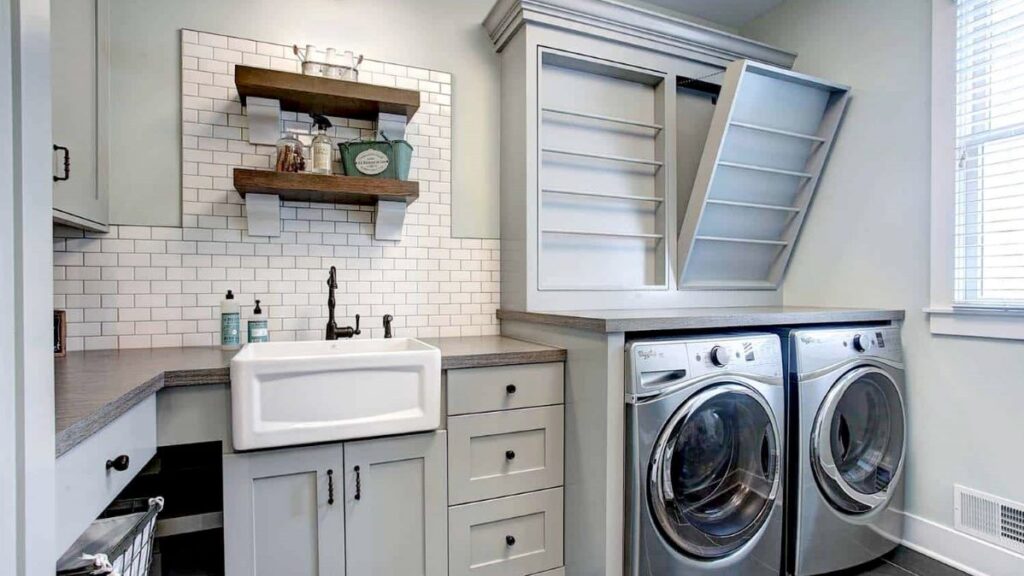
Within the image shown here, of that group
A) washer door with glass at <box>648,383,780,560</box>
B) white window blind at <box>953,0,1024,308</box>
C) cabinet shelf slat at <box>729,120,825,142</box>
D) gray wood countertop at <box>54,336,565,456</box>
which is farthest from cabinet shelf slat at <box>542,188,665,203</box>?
white window blind at <box>953,0,1024,308</box>

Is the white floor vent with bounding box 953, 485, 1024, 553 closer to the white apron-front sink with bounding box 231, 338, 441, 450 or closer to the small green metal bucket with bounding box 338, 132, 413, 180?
the white apron-front sink with bounding box 231, 338, 441, 450

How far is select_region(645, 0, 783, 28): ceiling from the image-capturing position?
282 cm

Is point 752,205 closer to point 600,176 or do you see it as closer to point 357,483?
point 600,176

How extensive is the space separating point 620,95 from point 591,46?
1.04 ft

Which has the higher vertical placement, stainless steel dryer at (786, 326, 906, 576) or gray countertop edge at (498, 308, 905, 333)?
gray countertop edge at (498, 308, 905, 333)

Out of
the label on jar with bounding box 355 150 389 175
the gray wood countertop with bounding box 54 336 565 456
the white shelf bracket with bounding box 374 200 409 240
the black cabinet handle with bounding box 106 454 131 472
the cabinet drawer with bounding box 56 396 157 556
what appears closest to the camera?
the cabinet drawer with bounding box 56 396 157 556

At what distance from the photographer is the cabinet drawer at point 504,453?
5.86 ft

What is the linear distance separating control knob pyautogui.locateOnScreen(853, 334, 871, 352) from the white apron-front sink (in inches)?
66.4

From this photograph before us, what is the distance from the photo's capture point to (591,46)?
2.38 metres

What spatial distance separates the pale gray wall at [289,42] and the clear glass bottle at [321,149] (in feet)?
1.42

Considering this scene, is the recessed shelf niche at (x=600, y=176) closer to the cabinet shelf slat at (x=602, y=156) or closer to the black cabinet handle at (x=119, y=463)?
the cabinet shelf slat at (x=602, y=156)

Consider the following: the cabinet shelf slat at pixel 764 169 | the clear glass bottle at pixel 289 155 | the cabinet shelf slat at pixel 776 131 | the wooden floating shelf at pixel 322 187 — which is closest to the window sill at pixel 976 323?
the cabinet shelf slat at pixel 764 169

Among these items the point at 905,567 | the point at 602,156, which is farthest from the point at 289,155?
the point at 905,567

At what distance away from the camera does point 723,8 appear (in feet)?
9.48
